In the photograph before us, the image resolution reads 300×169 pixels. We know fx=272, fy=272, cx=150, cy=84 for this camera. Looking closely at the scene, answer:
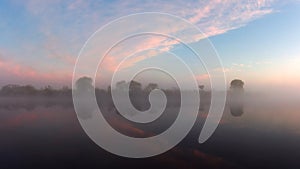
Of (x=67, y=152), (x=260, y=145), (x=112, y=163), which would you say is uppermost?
(x=260, y=145)

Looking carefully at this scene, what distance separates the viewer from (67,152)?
53.1m

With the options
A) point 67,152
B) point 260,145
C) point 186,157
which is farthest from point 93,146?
point 260,145

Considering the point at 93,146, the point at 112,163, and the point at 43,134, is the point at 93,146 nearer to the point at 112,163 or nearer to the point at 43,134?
the point at 112,163

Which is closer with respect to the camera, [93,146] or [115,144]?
[115,144]

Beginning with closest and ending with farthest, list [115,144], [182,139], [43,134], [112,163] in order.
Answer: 1. [112,163]
2. [115,144]
3. [182,139]
4. [43,134]

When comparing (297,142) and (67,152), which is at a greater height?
(297,142)

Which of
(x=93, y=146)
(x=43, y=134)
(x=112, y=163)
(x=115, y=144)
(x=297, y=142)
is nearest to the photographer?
(x=112, y=163)

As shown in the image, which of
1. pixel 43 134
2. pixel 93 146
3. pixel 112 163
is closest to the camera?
pixel 112 163

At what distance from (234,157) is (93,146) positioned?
28.6m

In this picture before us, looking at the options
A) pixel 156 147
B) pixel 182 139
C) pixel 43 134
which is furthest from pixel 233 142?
pixel 43 134

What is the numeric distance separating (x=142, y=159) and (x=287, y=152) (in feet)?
94.3

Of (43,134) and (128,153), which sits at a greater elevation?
(43,134)

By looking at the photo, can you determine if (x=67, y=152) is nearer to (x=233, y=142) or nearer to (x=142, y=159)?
(x=142, y=159)

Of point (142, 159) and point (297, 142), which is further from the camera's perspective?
point (297, 142)
